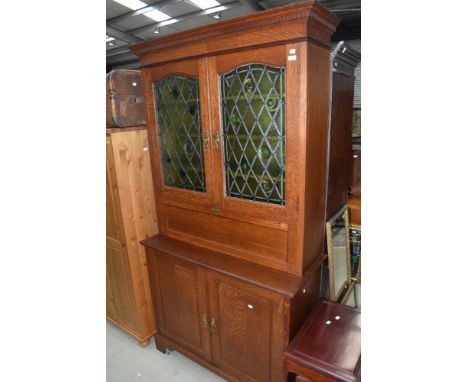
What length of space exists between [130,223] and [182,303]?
68 centimetres

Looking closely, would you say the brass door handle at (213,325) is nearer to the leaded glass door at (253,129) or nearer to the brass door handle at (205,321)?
the brass door handle at (205,321)

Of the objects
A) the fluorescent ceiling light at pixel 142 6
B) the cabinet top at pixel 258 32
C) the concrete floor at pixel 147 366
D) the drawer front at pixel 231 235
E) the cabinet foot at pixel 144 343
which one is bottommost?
the concrete floor at pixel 147 366

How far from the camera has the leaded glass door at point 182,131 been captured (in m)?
1.67

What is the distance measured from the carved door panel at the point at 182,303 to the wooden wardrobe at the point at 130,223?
0.18 m

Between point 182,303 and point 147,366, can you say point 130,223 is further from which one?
point 147,366

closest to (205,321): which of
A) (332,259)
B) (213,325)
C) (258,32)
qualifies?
(213,325)

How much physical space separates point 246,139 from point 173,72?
62cm

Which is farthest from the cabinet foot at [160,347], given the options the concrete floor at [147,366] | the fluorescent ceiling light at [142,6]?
the fluorescent ceiling light at [142,6]

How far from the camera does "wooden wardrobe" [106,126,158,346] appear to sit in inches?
80.3

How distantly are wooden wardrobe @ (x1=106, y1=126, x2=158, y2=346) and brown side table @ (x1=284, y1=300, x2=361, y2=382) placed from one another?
127 centimetres

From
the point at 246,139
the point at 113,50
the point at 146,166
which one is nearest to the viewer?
the point at 246,139
